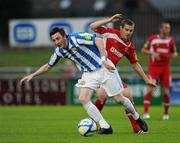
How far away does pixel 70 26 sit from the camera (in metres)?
30.0

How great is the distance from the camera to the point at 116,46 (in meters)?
14.8

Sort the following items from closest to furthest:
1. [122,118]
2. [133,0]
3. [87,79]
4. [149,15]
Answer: [87,79], [122,118], [149,15], [133,0]

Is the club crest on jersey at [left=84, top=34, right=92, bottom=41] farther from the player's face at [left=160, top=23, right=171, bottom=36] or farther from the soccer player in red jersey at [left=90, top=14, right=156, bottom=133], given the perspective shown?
the player's face at [left=160, top=23, right=171, bottom=36]

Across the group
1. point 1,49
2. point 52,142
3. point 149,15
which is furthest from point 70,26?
point 52,142

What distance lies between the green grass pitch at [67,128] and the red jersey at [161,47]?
4.44 feet

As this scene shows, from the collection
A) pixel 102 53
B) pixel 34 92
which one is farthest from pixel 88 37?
pixel 34 92

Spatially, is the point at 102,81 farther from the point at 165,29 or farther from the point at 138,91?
the point at 138,91

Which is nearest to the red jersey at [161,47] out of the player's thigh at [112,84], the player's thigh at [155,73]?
the player's thigh at [155,73]

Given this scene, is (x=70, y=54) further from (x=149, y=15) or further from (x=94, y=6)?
(x=94, y=6)

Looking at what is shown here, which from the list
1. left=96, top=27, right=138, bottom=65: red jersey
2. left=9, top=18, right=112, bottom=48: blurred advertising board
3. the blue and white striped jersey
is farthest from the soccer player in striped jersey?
left=9, top=18, right=112, bottom=48: blurred advertising board

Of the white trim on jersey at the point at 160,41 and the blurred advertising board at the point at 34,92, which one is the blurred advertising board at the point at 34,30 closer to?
the blurred advertising board at the point at 34,92

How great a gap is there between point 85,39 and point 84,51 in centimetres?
24

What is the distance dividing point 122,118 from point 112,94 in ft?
16.6

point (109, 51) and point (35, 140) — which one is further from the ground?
point (109, 51)
